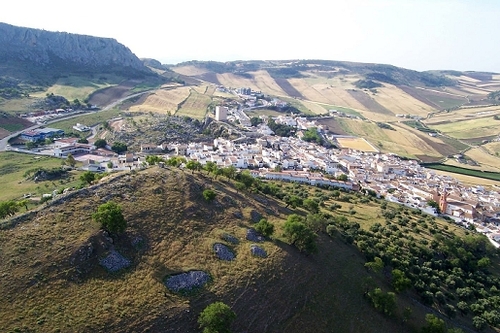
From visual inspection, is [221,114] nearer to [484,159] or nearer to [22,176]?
[22,176]

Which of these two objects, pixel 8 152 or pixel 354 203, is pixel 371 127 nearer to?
pixel 354 203

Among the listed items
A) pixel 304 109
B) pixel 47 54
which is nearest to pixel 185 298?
pixel 304 109

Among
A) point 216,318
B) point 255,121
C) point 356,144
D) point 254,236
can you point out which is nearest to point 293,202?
point 254,236

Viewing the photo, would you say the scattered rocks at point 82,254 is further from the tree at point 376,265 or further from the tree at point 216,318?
the tree at point 376,265

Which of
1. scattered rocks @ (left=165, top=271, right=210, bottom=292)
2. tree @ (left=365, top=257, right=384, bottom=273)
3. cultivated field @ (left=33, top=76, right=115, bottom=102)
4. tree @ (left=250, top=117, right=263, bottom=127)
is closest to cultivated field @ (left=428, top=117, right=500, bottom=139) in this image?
tree @ (left=250, top=117, right=263, bottom=127)

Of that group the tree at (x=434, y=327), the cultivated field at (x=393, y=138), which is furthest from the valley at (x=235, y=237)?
the cultivated field at (x=393, y=138)

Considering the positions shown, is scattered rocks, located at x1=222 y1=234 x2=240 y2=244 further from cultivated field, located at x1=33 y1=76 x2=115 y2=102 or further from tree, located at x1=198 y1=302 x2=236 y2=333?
cultivated field, located at x1=33 y1=76 x2=115 y2=102
